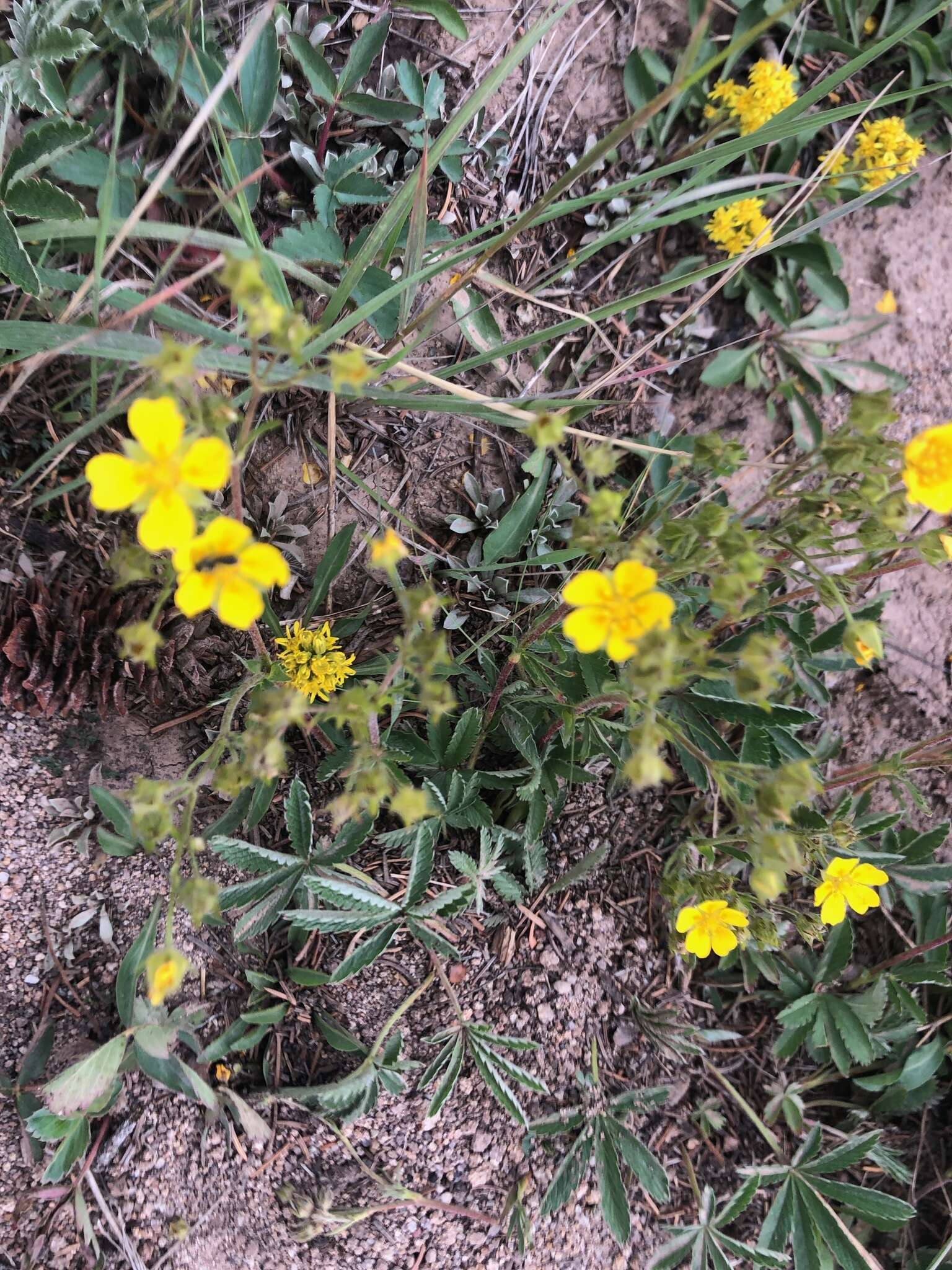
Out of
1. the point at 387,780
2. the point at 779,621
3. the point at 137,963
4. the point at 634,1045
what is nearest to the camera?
the point at 387,780

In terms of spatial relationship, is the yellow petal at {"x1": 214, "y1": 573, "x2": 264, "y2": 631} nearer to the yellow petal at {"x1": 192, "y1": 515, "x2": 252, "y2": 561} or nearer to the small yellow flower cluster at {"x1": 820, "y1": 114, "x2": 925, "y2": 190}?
the yellow petal at {"x1": 192, "y1": 515, "x2": 252, "y2": 561}

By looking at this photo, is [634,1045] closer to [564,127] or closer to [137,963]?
[137,963]

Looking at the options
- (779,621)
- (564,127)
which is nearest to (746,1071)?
(779,621)

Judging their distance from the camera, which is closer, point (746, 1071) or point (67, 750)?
point (67, 750)

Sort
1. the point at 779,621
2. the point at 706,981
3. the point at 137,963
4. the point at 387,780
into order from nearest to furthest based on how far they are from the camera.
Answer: the point at 387,780, the point at 137,963, the point at 779,621, the point at 706,981

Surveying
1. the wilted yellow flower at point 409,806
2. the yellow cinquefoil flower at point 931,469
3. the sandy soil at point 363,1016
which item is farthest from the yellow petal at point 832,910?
the wilted yellow flower at point 409,806

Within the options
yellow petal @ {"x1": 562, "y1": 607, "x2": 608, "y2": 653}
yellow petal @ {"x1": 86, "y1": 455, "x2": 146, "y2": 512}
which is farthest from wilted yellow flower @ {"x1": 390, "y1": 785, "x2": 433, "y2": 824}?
yellow petal @ {"x1": 86, "y1": 455, "x2": 146, "y2": 512}
